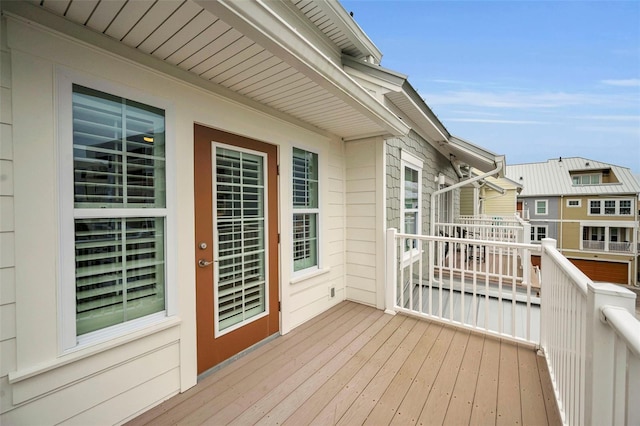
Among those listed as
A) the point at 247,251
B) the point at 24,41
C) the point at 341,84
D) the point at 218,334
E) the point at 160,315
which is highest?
the point at 341,84

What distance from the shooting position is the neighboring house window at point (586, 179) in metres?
17.6

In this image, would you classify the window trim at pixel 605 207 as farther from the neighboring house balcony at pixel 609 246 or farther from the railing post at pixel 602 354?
the railing post at pixel 602 354

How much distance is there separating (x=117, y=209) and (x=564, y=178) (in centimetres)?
2394

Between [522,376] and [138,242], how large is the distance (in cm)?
328

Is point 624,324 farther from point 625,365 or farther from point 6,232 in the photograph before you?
point 6,232

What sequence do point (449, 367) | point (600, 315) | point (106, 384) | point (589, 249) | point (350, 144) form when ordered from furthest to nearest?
point (589, 249)
point (350, 144)
point (449, 367)
point (106, 384)
point (600, 315)

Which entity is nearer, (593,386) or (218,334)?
(593,386)

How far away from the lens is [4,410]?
1294 millimetres

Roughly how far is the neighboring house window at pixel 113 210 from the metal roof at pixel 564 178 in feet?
71.8

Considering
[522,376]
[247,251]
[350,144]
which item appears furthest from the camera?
[350,144]

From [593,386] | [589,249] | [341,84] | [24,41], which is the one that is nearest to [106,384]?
[24,41]

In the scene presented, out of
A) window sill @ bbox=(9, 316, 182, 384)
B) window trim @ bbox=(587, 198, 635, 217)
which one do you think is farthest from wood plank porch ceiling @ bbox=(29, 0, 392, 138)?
window trim @ bbox=(587, 198, 635, 217)

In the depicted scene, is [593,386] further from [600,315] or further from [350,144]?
[350,144]

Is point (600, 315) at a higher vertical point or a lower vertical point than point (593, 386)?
higher
